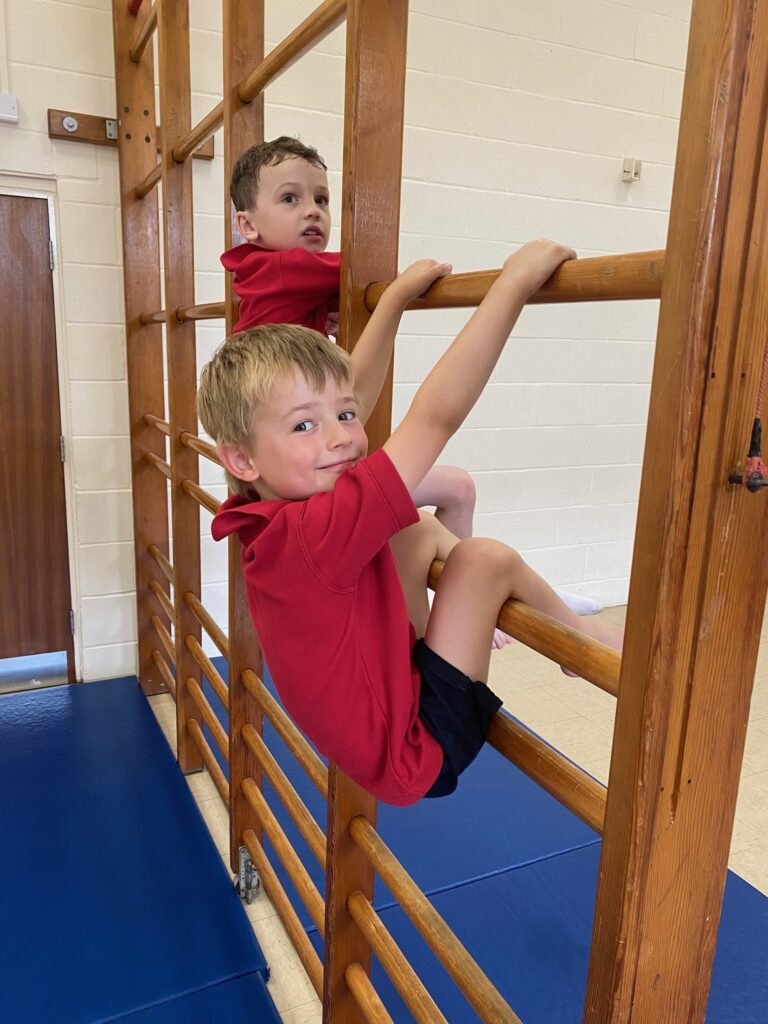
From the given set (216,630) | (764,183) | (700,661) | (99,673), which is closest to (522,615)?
(700,661)

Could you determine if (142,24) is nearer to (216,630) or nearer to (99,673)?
(216,630)

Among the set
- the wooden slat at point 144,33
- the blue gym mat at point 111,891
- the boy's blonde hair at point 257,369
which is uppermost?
the wooden slat at point 144,33

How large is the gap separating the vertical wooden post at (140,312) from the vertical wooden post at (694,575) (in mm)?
2413

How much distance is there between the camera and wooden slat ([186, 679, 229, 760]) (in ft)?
6.94

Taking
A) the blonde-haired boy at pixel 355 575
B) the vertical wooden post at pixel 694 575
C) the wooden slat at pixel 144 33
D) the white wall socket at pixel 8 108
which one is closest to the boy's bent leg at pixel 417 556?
the blonde-haired boy at pixel 355 575

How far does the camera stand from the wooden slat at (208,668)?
2.11 metres

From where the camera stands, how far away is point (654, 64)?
353cm

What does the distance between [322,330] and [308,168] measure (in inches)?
11.8

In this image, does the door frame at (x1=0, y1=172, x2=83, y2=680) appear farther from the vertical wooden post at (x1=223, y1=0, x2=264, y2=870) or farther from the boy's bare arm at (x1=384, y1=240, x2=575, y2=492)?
the boy's bare arm at (x1=384, y1=240, x2=575, y2=492)

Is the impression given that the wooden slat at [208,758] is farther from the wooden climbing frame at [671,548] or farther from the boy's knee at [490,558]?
the boy's knee at [490,558]

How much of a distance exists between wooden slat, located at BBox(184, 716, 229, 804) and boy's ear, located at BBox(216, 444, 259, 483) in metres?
1.32

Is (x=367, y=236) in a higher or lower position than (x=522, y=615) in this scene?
higher

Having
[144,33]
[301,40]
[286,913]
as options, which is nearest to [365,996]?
[286,913]

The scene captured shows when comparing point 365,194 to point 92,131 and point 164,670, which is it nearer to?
point 92,131
